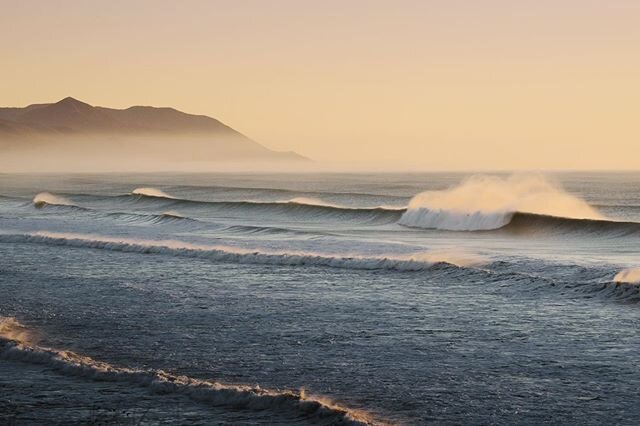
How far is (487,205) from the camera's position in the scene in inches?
1710

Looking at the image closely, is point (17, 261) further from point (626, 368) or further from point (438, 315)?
point (626, 368)

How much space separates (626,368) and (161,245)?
65.8ft

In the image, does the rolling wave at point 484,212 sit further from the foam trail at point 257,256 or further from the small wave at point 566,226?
the foam trail at point 257,256

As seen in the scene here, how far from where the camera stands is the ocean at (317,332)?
33.4ft

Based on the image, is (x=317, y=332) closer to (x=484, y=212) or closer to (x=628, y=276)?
(x=628, y=276)

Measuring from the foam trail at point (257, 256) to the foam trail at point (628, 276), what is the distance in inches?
164

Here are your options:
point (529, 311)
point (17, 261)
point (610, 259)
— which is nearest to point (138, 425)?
point (529, 311)

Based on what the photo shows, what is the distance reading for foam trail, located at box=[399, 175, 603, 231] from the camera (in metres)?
40.8

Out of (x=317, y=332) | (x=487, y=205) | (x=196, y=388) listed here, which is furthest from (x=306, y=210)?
(x=196, y=388)

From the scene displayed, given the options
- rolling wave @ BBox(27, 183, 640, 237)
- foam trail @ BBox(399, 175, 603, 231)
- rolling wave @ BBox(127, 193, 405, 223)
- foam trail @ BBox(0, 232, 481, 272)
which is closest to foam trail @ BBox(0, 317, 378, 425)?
foam trail @ BBox(0, 232, 481, 272)

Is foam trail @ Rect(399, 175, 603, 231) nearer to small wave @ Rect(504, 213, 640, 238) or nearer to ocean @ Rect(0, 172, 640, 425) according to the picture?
small wave @ Rect(504, 213, 640, 238)

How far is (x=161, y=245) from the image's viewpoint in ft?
96.6

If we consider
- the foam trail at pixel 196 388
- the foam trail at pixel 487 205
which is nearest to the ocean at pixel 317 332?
the foam trail at pixel 196 388

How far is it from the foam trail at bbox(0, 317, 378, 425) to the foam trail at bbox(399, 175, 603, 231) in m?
→ 29.2
